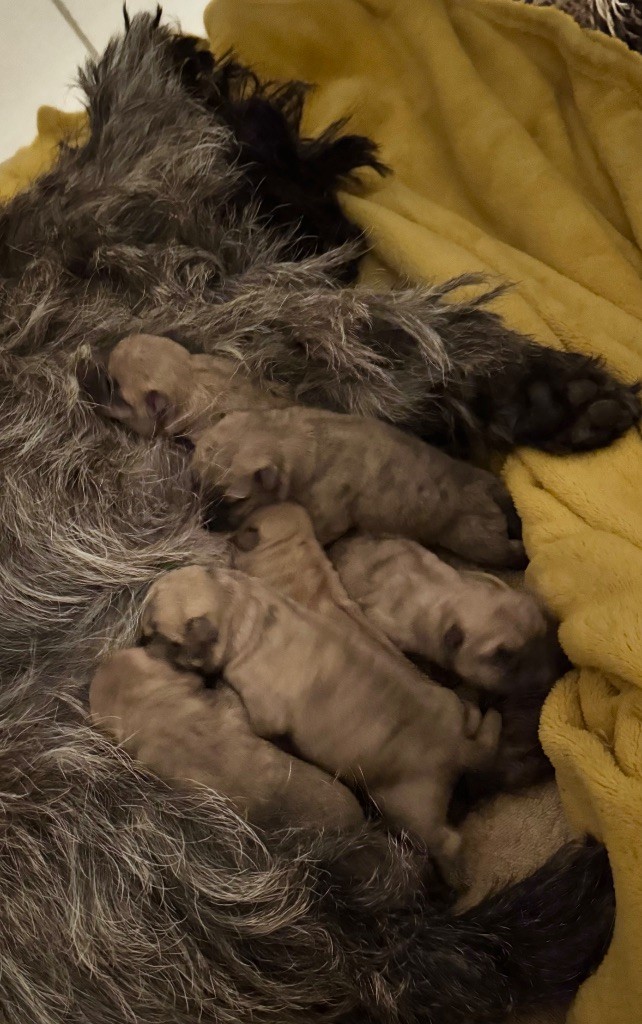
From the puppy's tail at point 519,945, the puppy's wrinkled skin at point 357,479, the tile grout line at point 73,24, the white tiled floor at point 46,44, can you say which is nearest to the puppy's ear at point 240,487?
the puppy's wrinkled skin at point 357,479

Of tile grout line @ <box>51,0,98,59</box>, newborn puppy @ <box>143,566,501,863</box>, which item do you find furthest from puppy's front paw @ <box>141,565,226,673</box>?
tile grout line @ <box>51,0,98,59</box>

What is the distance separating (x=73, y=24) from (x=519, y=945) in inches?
81.5

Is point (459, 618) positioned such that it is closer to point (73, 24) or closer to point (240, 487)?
point (240, 487)

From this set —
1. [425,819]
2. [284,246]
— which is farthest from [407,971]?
[284,246]

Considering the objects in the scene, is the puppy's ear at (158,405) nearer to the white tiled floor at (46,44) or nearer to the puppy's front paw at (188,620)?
the puppy's front paw at (188,620)

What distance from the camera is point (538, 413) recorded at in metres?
1.02

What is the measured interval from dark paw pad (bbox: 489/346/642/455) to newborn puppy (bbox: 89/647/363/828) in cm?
45

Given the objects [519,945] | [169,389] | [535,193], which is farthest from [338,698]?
[535,193]

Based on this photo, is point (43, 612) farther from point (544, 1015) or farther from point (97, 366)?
point (544, 1015)

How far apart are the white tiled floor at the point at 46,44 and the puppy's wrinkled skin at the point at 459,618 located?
1464 mm

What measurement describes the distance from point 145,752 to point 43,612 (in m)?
0.19

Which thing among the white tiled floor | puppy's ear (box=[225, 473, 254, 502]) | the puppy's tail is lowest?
the puppy's tail

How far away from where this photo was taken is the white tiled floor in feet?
6.45

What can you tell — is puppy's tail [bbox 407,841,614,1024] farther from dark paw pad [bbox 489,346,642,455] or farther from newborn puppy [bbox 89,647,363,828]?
dark paw pad [bbox 489,346,642,455]
